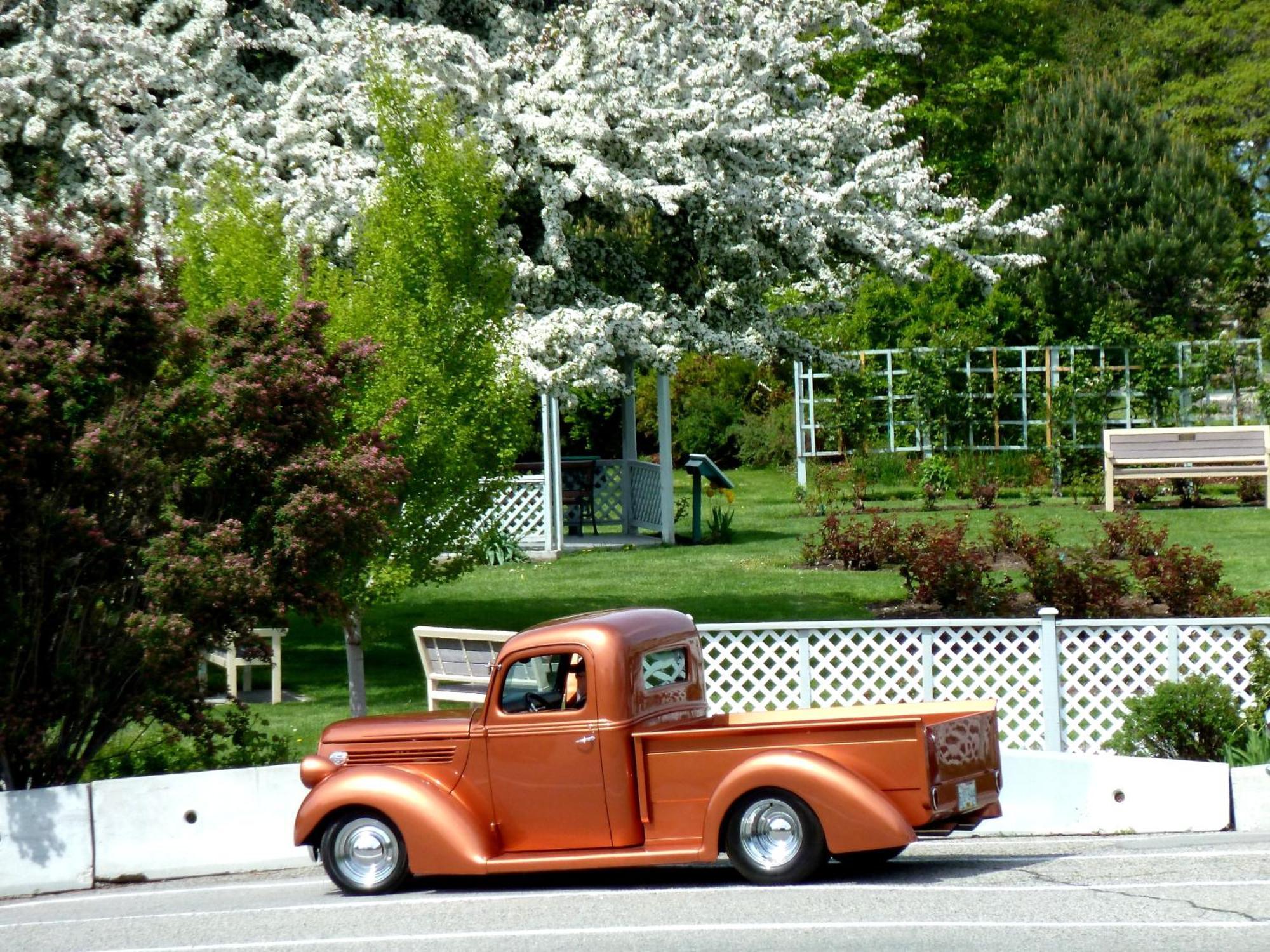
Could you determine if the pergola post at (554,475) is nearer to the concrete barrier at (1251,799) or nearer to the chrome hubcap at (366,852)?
the chrome hubcap at (366,852)

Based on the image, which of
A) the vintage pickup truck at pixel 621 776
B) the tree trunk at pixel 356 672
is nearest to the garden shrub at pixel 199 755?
the tree trunk at pixel 356 672

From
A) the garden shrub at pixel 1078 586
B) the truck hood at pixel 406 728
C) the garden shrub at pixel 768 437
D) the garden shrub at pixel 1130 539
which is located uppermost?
the garden shrub at pixel 768 437

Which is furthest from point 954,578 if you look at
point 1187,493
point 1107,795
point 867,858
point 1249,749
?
point 1187,493

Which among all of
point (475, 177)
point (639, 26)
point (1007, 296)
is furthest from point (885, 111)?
point (1007, 296)

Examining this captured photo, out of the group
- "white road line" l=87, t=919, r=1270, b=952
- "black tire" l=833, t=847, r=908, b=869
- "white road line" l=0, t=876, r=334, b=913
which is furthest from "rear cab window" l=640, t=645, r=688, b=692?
"white road line" l=0, t=876, r=334, b=913

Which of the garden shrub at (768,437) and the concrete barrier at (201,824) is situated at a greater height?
the garden shrub at (768,437)

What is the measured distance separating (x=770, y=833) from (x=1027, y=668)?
471cm

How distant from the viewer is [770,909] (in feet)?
24.7

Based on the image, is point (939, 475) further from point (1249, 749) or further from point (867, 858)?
point (867, 858)

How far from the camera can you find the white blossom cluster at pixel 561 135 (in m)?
16.1

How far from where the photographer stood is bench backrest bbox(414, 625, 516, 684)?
12.5 meters

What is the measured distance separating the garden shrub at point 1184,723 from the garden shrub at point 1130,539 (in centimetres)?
564

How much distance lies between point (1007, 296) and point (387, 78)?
2586 centimetres

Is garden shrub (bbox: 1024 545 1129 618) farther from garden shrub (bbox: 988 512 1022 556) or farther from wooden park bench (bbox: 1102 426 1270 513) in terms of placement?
wooden park bench (bbox: 1102 426 1270 513)
